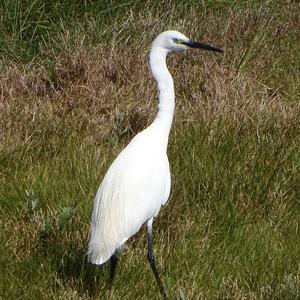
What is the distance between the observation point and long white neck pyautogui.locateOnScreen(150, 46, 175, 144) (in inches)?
160

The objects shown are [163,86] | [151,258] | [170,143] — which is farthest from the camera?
[170,143]

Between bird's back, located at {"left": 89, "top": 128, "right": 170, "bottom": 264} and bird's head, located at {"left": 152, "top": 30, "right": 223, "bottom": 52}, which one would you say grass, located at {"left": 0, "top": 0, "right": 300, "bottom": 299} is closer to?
bird's back, located at {"left": 89, "top": 128, "right": 170, "bottom": 264}

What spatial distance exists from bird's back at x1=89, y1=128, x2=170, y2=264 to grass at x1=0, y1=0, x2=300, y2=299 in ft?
0.64

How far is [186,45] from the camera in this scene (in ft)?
13.8

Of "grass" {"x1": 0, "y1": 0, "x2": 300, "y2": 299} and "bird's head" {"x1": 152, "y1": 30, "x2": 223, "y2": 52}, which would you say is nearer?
"grass" {"x1": 0, "y1": 0, "x2": 300, "y2": 299}

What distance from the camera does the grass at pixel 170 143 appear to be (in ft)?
13.1

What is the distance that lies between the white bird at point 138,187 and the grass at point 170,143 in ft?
0.60

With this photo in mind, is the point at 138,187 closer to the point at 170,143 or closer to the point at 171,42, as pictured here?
the point at 171,42

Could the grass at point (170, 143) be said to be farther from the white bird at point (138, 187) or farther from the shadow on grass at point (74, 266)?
the white bird at point (138, 187)

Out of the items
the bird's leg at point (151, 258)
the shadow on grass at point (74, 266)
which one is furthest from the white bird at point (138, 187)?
the shadow on grass at point (74, 266)

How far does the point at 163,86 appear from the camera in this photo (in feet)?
13.4

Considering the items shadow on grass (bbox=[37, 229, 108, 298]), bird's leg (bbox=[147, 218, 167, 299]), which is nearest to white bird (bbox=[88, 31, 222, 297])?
bird's leg (bbox=[147, 218, 167, 299])

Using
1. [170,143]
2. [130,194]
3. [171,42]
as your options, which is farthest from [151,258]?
[170,143]

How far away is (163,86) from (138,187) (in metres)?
0.45
